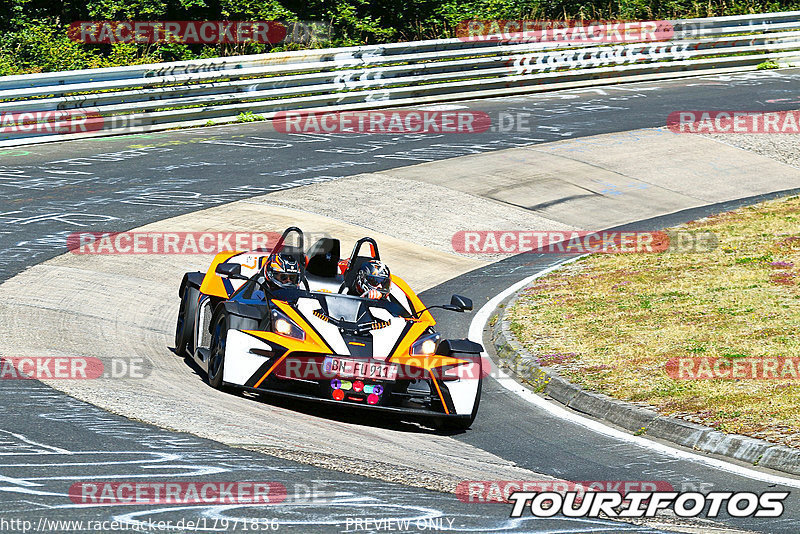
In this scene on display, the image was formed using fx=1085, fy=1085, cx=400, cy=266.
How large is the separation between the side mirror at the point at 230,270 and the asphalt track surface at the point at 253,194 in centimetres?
267

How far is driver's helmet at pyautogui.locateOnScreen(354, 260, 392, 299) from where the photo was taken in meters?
10.7

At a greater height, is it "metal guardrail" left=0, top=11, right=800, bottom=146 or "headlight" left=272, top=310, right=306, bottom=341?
"metal guardrail" left=0, top=11, right=800, bottom=146

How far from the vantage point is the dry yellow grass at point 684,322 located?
980 centimetres

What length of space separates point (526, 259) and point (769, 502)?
32.3ft

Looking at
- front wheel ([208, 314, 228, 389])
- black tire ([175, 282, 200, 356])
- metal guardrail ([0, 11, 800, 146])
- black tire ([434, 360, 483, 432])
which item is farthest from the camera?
metal guardrail ([0, 11, 800, 146])

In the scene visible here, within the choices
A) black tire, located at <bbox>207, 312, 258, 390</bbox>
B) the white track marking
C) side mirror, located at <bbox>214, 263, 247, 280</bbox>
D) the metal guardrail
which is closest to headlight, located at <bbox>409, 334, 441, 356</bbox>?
the white track marking

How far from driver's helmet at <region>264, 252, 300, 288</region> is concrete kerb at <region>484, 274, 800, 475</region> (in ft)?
8.88

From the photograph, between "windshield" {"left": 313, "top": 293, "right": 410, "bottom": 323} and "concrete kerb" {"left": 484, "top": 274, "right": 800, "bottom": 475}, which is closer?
"concrete kerb" {"left": 484, "top": 274, "right": 800, "bottom": 475}

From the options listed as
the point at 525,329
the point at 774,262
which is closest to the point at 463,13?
the point at 774,262

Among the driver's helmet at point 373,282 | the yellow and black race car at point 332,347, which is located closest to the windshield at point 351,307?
the yellow and black race car at point 332,347

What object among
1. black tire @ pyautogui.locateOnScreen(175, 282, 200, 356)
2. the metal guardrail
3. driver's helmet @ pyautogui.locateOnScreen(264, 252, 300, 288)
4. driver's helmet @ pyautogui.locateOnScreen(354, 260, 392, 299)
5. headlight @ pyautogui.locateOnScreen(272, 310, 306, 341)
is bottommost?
black tire @ pyautogui.locateOnScreen(175, 282, 200, 356)

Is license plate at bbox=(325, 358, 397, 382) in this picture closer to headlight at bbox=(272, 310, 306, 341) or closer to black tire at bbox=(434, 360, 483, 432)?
headlight at bbox=(272, 310, 306, 341)

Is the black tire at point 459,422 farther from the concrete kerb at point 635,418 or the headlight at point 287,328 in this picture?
the headlight at point 287,328

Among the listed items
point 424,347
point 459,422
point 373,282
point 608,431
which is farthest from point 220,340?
point 608,431
